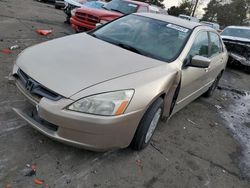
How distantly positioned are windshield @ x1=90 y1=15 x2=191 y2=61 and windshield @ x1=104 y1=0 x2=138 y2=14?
5.31 metres

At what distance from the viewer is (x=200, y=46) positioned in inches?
170

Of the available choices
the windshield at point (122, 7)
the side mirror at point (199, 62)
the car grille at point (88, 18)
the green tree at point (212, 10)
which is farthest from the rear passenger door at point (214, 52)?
the green tree at point (212, 10)

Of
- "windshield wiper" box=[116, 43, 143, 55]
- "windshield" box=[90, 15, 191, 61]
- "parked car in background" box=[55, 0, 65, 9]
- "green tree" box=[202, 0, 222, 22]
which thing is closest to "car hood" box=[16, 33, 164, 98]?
"windshield wiper" box=[116, 43, 143, 55]

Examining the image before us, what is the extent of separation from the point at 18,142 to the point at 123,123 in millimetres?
1285

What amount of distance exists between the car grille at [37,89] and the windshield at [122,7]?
716cm

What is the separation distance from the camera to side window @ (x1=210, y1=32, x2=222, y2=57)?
199 inches

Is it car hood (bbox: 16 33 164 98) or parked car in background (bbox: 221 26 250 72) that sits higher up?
car hood (bbox: 16 33 164 98)

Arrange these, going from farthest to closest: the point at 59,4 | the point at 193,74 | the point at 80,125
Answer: the point at 59,4 → the point at 193,74 → the point at 80,125

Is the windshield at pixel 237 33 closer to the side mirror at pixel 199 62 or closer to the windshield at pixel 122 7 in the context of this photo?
the windshield at pixel 122 7

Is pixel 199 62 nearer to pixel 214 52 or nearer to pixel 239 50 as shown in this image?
pixel 214 52

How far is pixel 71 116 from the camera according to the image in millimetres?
2439

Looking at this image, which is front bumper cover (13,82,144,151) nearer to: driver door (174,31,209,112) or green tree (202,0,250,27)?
driver door (174,31,209,112)

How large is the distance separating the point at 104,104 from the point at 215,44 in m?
3.67

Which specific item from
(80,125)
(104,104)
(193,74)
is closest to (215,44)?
(193,74)
